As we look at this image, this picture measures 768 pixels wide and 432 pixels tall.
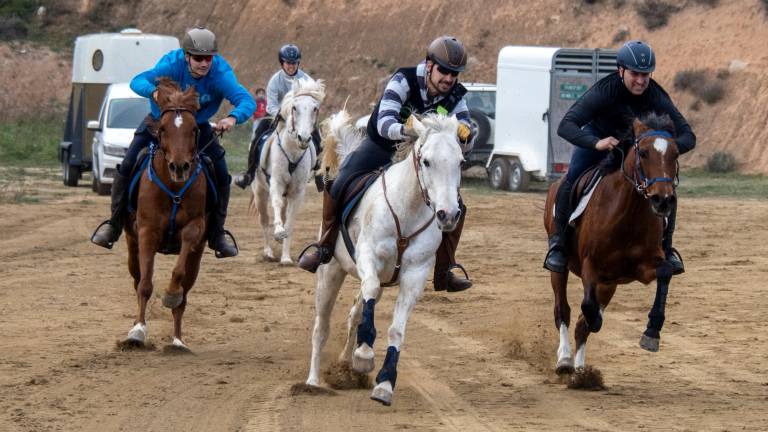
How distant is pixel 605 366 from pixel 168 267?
7.71 metres

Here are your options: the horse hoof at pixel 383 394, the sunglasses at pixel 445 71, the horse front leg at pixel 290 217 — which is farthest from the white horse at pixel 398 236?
the horse front leg at pixel 290 217

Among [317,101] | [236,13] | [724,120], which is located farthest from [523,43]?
[317,101]

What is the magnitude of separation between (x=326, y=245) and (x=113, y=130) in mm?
18108

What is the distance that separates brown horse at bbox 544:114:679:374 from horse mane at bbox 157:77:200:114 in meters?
3.32

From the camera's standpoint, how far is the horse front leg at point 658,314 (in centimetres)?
927

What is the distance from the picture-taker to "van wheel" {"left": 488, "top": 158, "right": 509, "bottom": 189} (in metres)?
30.8

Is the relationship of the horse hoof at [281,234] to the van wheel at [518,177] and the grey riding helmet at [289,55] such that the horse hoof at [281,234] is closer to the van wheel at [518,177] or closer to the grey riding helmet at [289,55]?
the grey riding helmet at [289,55]

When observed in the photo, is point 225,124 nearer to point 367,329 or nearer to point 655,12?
point 367,329

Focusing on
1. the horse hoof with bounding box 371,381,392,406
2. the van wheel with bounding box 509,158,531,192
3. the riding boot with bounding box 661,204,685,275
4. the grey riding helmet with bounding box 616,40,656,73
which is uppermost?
the grey riding helmet with bounding box 616,40,656,73

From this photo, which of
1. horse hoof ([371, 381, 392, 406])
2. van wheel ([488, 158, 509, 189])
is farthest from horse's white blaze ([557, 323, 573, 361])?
van wheel ([488, 158, 509, 189])

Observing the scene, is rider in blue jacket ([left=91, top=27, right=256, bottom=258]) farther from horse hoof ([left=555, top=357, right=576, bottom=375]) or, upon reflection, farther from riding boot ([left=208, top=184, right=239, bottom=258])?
horse hoof ([left=555, top=357, right=576, bottom=375])

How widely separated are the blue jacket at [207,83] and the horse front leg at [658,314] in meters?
3.89

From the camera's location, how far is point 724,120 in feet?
128

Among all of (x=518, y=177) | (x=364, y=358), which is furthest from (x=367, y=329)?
(x=518, y=177)
